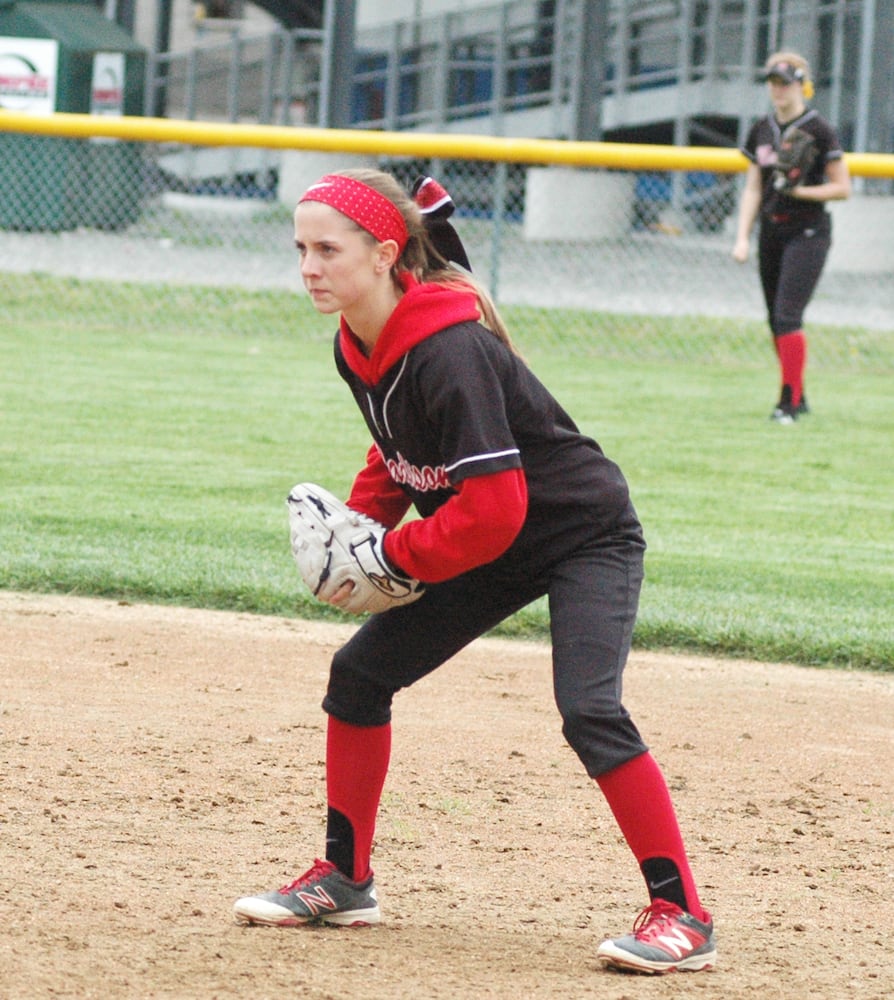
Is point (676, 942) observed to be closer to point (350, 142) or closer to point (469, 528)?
point (469, 528)

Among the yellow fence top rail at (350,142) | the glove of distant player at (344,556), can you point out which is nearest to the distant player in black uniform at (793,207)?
the yellow fence top rail at (350,142)

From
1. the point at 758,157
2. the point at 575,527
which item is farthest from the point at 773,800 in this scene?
the point at 758,157

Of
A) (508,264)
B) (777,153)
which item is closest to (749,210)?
(777,153)

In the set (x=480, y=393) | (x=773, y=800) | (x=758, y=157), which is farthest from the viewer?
(x=758, y=157)

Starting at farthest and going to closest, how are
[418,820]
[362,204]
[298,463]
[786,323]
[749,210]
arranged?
[749,210] < [786,323] < [298,463] < [418,820] < [362,204]

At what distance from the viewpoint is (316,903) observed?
3455 mm

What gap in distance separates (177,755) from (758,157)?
21.3 feet

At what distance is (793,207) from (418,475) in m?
7.18

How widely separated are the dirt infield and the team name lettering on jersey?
892 mm

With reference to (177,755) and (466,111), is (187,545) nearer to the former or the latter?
(177,755)

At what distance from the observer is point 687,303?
1355 cm

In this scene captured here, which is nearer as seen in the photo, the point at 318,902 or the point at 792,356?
the point at 318,902

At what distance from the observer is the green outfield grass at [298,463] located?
21.1ft

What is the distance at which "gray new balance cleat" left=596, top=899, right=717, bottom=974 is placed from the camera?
3197mm
